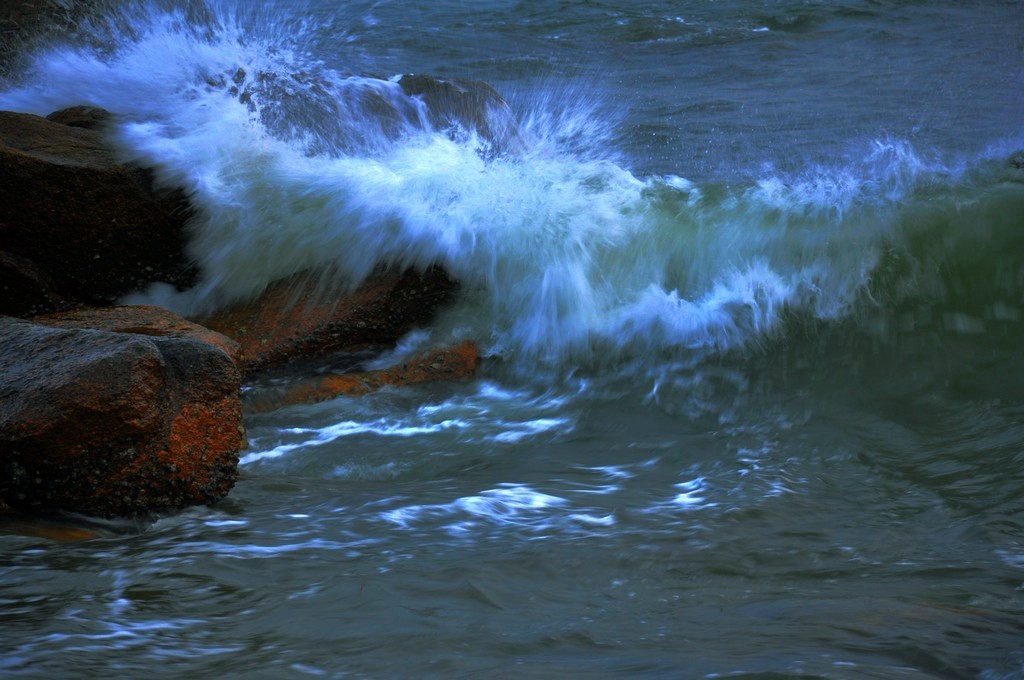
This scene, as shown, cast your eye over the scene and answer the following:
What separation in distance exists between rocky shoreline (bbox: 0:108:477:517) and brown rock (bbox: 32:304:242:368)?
1cm

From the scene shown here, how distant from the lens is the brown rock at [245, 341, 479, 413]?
165 inches

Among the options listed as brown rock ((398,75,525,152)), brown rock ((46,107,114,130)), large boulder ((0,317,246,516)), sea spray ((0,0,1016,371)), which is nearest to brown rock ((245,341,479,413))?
sea spray ((0,0,1016,371))

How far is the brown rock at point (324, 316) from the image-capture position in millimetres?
4398

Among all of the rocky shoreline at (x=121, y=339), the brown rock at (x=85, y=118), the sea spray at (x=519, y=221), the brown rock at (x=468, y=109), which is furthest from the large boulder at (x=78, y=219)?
the brown rock at (x=468, y=109)

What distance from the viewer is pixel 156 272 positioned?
474 centimetres

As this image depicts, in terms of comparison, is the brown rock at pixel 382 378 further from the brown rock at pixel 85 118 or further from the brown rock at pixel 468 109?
the brown rock at pixel 85 118

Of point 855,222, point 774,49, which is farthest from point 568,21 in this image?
point 855,222

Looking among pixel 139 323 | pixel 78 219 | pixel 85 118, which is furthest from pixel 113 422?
pixel 85 118

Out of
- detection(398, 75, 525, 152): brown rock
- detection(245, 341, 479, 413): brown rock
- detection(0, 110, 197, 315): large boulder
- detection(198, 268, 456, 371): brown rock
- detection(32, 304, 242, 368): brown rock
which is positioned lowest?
detection(245, 341, 479, 413): brown rock

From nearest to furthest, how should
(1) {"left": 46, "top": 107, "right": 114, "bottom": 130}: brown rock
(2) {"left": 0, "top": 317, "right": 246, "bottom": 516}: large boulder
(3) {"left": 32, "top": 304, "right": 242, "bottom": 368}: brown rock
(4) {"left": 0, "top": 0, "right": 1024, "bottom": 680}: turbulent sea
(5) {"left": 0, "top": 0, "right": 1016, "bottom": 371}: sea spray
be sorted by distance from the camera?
1. (4) {"left": 0, "top": 0, "right": 1024, "bottom": 680}: turbulent sea
2. (2) {"left": 0, "top": 317, "right": 246, "bottom": 516}: large boulder
3. (3) {"left": 32, "top": 304, "right": 242, "bottom": 368}: brown rock
4. (5) {"left": 0, "top": 0, "right": 1016, "bottom": 371}: sea spray
5. (1) {"left": 46, "top": 107, "right": 114, "bottom": 130}: brown rock

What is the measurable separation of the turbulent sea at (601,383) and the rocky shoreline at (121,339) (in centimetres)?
12

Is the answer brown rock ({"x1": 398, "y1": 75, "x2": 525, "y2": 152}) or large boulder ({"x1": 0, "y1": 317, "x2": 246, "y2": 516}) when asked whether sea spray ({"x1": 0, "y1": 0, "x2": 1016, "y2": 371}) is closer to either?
brown rock ({"x1": 398, "y1": 75, "x2": 525, "y2": 152})

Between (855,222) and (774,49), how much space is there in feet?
16.1

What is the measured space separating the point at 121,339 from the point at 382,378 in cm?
155
